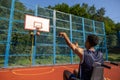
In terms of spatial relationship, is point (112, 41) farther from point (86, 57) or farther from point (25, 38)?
point (86, 57)

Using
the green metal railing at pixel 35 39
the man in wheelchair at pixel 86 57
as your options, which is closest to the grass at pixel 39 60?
the green metal railing at pixel 35 39

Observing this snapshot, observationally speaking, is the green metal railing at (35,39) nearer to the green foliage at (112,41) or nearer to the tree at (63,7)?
the green foliage at (112,41)

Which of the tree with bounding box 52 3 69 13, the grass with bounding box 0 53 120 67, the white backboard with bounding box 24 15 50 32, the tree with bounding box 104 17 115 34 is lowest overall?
the grass with bounding box 0 53 120 67

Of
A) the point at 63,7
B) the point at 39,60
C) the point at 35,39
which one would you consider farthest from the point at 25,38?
the point at 63,7

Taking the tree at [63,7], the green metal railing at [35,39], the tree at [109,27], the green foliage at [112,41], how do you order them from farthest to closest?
1. the tree at [109,27]
2. the tree at [63,7]
3. the green foliage at [112,41]
4. the green metal railing at [35,39]

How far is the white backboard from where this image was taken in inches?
385

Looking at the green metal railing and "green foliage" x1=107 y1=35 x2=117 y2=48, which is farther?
"green foliage" x1=107 y1=35 x2=117 y2=48

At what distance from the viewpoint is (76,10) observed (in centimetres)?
3378

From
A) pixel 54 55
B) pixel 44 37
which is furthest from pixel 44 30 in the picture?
pixel 54 55

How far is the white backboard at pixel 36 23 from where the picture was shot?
32.1 ft

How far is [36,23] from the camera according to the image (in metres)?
10.2

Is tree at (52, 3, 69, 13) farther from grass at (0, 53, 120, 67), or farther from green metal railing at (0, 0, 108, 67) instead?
grass at (0, 53, 120, 67)

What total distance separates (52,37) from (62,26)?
145cm

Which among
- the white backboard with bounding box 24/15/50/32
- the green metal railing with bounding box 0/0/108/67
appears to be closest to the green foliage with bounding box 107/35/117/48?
the green metal railing with bounding box 0/0/108/67
